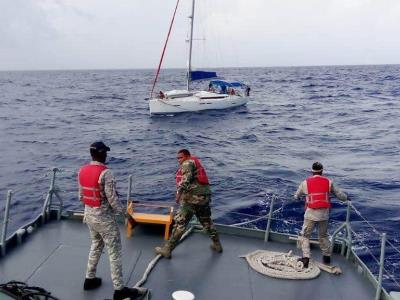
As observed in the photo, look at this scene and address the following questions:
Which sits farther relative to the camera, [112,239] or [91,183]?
[112,239]

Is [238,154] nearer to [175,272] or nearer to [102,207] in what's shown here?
[175,272]

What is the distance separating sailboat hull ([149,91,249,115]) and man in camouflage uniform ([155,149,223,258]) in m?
36.6

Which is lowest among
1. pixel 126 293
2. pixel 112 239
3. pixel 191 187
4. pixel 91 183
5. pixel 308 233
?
pixel 126 293

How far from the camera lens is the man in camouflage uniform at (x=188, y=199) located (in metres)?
7.23

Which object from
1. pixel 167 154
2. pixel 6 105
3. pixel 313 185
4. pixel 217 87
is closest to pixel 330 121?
pixel 217 87

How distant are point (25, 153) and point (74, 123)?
562 inches

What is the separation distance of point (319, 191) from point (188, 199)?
2.18 m

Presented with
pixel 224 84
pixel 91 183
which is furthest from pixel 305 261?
pixel 224 84

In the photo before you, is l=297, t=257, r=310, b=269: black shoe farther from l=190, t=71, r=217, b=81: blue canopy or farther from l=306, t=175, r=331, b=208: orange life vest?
l=190, t=71, r=217, b=81: blue canopy

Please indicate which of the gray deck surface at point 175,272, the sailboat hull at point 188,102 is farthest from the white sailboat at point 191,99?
the gray deck surface at point 175,272

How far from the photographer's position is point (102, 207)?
5.99 metres

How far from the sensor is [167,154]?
27.2m

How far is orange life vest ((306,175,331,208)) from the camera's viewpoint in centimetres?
738

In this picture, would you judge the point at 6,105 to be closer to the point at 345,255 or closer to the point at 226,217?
the point at 226,217
